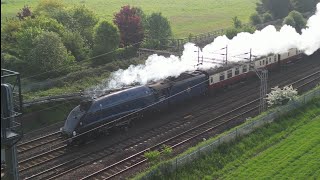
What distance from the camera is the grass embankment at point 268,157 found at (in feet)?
78.7

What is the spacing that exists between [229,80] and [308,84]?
8406 millimetres

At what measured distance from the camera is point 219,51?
45500 mm

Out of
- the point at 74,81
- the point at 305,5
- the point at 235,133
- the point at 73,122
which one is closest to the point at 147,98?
the point at 73,122

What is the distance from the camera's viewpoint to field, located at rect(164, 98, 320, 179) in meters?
24.0

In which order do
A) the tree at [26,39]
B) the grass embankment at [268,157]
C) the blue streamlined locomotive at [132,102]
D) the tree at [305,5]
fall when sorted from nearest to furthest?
the grass embankment at [268,157]
the blue streamlined locomotive at [132,102]
the tree at [26,39]
the tree at [305,5]

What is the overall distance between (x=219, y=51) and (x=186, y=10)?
65.6 m

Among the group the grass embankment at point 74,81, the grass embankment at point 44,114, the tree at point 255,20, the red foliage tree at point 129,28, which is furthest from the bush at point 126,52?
the tree at point 255,20

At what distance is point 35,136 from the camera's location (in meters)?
32.1

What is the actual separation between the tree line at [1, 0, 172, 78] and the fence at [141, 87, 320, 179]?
22.4 metres

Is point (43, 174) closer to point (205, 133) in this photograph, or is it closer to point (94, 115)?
point (94, 115)

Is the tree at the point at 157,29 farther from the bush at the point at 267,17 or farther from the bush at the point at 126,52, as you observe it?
the bush at the point at 267,17

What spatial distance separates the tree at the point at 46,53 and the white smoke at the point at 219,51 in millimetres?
6059

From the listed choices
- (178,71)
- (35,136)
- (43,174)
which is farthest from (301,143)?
(35,136)

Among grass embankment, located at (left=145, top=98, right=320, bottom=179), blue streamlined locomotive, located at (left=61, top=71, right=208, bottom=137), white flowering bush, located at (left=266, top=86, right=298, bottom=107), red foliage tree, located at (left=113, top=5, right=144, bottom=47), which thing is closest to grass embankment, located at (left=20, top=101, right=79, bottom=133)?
blue streamlined locomotive, located at (left=61, top=71, right=208, bottom=137)
